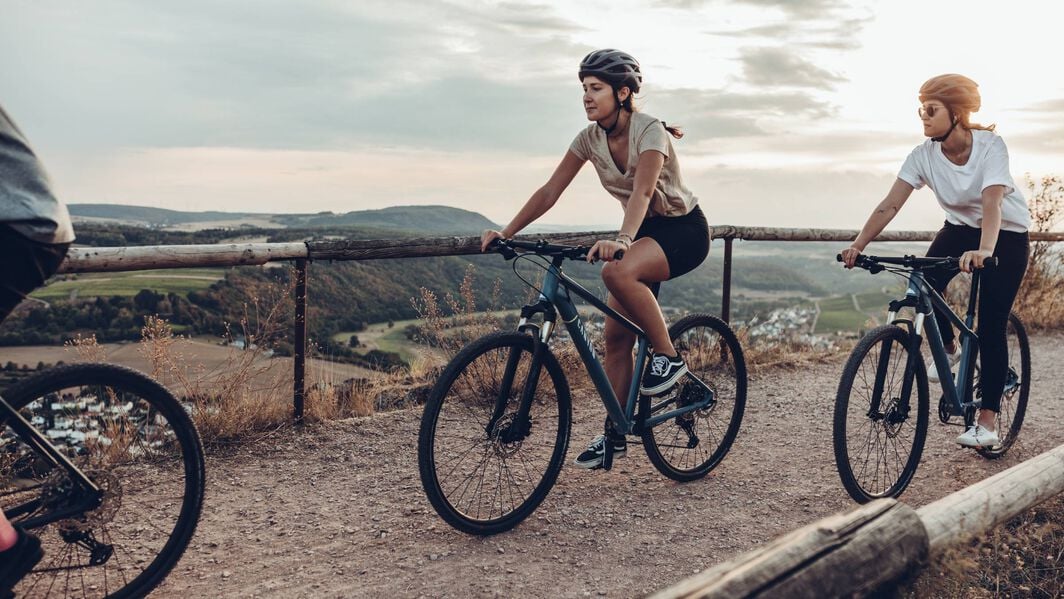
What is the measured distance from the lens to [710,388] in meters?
4.39

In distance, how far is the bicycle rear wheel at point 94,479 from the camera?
103 inches

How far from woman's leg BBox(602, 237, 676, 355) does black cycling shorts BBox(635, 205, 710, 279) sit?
0.20ft

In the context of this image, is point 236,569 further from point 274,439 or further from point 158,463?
point 274,439

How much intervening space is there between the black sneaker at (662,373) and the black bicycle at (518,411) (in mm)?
62

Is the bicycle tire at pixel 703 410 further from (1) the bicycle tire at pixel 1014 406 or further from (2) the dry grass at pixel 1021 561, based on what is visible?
(1) the bicycle tire at pixel 1014 406

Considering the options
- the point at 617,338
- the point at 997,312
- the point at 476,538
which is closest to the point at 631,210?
the point at 617,338

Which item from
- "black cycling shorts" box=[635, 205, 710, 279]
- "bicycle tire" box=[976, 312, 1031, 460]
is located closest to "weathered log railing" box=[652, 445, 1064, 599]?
"black cycling shorts" box=[635, 205, 710, 279]

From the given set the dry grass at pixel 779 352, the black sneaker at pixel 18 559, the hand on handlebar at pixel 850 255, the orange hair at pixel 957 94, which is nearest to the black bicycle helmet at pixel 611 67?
the hand on handlebar at pixel 850 255

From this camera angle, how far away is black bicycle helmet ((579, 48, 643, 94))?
3.63 m

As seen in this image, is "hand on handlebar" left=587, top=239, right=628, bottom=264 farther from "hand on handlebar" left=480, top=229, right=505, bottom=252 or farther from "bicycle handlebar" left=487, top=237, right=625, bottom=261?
"hand on handlebar" left=480, top=229, right=505, bottom=252

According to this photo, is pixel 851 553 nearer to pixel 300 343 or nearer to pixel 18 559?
pixel 18 559

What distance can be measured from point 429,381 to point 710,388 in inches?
108

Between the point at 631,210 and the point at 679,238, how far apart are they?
1.49 ft

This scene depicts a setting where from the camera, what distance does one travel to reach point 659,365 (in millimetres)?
3938
